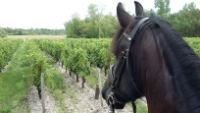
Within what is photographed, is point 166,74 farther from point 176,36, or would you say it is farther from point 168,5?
point 168,5

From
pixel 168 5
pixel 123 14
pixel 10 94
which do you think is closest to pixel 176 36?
pixel 123 14

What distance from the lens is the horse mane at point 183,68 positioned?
3.10 feet

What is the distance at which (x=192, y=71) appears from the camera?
0.95m

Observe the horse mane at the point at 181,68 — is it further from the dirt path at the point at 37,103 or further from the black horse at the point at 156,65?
the dirt path at the point at 37,103

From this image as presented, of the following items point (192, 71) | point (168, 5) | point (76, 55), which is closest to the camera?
point (192, 71)

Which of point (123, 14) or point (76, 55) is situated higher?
Answer: point (123, 14)

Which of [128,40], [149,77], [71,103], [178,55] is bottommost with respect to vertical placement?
[71,103]

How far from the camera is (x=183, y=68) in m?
0.98

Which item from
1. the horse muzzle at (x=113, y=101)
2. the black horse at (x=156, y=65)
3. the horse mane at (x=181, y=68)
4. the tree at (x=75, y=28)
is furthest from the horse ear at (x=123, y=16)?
the tree at (x=75, y=28)

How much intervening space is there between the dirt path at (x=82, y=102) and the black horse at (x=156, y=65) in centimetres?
448

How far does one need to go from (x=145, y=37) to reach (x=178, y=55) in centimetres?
24

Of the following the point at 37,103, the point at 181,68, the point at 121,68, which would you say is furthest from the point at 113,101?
the point at 37,103

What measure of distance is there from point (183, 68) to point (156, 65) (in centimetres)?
16

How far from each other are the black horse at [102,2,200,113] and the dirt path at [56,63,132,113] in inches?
176
